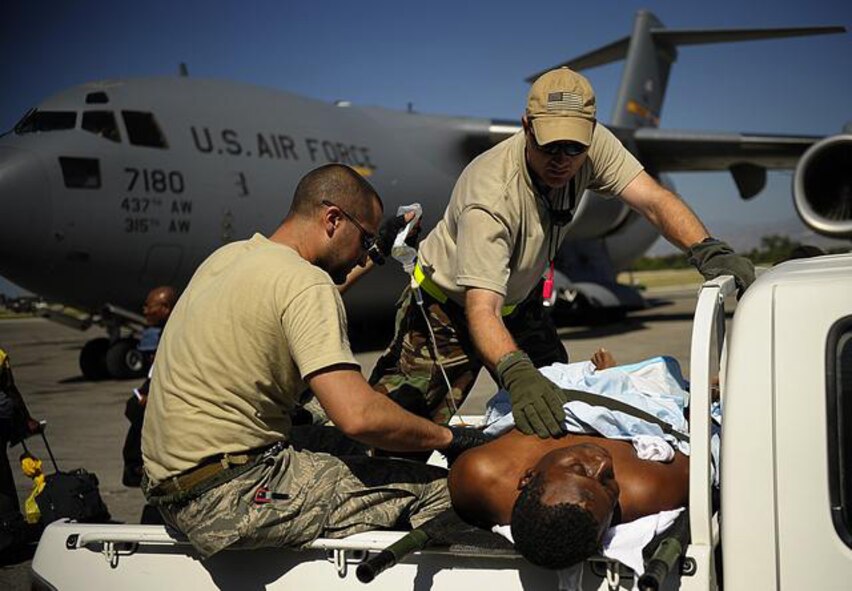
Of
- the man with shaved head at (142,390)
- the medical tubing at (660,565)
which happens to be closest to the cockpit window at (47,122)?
the man with shaved head at (142,390)

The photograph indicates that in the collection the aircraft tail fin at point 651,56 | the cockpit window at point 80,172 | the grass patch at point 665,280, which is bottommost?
the grass patch at point 665,280

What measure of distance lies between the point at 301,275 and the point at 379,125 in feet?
39.9

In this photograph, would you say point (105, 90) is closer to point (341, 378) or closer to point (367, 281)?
point (367, 281)

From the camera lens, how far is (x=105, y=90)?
11148mm

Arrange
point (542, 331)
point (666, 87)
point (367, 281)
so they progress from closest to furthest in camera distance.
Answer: point (542, 331) → point (367, 281) → point (666, 87)

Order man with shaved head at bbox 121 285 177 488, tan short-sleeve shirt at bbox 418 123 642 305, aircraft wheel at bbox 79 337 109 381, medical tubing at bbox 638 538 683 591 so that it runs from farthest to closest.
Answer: aircraft wheel at bbox 79 337 109 381
man with shaved head at bbox 121 285 177 488
tan short-sleeve shirt at bbox 418 123 642 305
medical tubing at bbox 638 538 683 591

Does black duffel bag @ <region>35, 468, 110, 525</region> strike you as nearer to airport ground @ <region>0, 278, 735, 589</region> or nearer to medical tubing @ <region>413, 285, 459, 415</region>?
airport ground @ <region>0, 278, 735, 589</region>

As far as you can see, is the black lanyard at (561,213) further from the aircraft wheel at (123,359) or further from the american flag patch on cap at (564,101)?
the aircraft wheel at (123,359)

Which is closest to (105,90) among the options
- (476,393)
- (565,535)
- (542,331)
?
(476,393)

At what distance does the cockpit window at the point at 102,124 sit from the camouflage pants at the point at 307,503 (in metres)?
9.06

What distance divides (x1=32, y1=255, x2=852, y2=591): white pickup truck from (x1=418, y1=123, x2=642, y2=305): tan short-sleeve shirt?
123 cm

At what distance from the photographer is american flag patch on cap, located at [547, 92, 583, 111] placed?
3182 millimetres

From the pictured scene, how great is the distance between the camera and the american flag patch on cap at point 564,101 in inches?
125

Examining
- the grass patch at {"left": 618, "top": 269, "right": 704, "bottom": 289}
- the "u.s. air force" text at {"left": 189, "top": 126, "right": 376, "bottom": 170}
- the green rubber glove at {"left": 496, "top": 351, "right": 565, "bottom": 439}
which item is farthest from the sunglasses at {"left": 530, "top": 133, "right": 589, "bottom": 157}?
the grass patch at {"left": 618, "top": 269, "right": 704, "bottom": 289}
